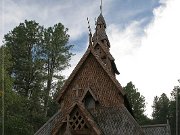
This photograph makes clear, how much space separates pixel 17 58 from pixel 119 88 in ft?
83.8

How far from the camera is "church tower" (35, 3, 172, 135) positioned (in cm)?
1819

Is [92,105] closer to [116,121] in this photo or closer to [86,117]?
[116,121]

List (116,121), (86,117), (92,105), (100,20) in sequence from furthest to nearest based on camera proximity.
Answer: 1. (100,20)
2. (92,105)
3. (116,121)
4. (86,117)

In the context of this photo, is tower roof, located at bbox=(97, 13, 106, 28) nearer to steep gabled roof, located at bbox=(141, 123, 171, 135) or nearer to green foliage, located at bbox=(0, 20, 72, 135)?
steep gabled roof, located at bbox=(141, 123, 171, 135)

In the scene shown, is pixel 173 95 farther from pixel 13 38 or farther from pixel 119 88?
pixel 119 88

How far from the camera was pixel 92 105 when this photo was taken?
2017cm

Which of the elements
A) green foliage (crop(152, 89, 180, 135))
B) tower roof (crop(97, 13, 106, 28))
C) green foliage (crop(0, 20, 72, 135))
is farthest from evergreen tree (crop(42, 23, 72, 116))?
green foliage (crop(152, 89, 180, 135))

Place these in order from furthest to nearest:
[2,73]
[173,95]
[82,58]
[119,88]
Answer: [173,95]
[2,73]
[82,58]
[119,88]

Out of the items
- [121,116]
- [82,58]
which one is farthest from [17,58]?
[121,116]

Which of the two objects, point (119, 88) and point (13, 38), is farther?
point (13, 38)

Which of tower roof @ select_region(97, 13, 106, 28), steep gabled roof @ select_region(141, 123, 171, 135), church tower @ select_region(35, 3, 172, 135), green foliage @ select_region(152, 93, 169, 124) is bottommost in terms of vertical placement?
steep gabled roof @ select_region(141, 123, 171, 135)

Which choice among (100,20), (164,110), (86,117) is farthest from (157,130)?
(164,110)

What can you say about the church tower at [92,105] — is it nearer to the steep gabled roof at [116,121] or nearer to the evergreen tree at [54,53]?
the steep gabled roof at [116,121]

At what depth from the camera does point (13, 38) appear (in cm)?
4375
